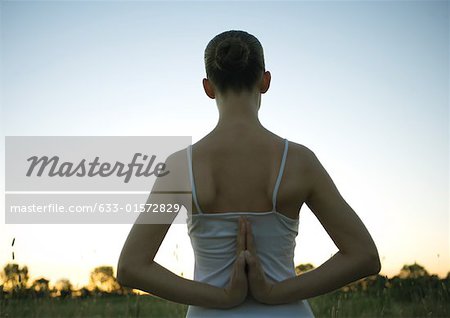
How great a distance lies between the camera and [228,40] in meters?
2.65

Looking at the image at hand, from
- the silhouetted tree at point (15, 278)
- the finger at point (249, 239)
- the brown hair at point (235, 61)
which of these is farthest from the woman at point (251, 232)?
the silhouetted tree at point (15, 278)

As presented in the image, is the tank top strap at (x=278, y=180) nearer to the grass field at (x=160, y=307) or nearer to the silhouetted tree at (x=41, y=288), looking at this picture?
the grass field at (x=160, y=307)

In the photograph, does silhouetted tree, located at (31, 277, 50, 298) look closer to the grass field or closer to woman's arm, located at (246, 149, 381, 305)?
the grass field

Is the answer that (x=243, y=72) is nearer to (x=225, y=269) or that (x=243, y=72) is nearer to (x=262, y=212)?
(x=262, y=212)

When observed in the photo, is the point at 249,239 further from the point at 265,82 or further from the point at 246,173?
the point at 265,82

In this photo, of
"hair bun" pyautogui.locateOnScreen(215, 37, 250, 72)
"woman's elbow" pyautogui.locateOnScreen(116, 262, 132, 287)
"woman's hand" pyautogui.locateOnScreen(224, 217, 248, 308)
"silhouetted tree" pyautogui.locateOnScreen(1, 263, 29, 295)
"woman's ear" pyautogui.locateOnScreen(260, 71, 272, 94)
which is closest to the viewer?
"woman's hand" pyautogui.locateOnScreen(224, 217, 248, 308)

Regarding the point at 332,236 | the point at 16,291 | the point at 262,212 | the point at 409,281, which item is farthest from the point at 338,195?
the point at 409,281

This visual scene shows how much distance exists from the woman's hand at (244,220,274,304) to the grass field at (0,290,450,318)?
372 centimetres

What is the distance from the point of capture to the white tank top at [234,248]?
2.41 meters

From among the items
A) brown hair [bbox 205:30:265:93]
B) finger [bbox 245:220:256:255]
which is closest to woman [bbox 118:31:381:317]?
finger [bbox 245:220:256:255]

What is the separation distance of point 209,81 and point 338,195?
0.96 meters

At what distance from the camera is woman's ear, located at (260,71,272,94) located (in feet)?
9.05

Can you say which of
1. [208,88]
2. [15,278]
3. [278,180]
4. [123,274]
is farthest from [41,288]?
[278,180]

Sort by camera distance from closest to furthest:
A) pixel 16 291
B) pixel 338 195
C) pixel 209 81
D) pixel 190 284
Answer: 1. pixel 190 284
2. pixel 338 195
3. pixel 209 81
4. pixel 16 291
